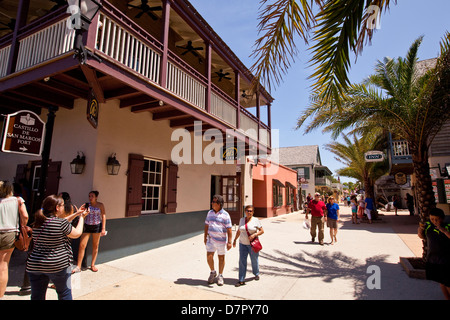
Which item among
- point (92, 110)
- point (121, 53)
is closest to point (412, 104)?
point (121, 53)

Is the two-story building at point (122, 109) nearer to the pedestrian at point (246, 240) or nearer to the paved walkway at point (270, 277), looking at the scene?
the paved walkway at point (270, 277)

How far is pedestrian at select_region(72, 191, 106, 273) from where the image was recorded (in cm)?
518

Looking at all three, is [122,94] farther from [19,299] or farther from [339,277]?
[339,277]

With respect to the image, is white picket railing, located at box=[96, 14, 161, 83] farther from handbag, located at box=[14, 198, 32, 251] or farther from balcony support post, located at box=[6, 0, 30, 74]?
handbag, located at box=[14, 198, 32, 251]

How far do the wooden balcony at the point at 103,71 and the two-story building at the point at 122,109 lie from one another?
24mm

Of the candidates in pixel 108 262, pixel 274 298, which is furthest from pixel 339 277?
pixel 108 262

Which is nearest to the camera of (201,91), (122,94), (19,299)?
(19,299)

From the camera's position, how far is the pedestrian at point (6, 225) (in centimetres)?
359

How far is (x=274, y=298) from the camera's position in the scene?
3.96 metres

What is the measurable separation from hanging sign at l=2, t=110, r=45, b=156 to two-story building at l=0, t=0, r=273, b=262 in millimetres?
398

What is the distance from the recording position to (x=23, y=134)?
4.60m

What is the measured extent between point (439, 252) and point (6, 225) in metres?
6.20

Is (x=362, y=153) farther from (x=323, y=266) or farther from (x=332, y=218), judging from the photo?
(x=323, y=266)
